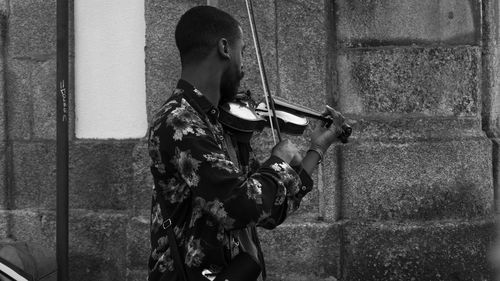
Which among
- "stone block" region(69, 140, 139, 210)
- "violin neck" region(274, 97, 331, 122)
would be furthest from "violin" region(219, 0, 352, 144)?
"stone block" region(69, 140, 139, 210)

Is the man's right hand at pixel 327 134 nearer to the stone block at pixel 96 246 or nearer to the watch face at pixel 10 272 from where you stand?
the watch face at pixel 10 272

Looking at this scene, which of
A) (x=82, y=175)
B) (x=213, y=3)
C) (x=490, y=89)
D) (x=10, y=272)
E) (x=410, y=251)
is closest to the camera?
(x=10, y=272)

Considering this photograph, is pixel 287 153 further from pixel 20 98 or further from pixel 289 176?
pixel 20 98

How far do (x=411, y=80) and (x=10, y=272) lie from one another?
2501 millimetres

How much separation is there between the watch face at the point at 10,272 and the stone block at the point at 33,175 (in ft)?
4.80

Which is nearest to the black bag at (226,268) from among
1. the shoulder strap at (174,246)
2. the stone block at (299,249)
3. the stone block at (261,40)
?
the shoulder strap at (174,246)

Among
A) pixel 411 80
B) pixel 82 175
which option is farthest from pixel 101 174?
pixel 411 80

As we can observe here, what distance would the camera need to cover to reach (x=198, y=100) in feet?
7.70

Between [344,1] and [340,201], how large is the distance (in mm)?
1196

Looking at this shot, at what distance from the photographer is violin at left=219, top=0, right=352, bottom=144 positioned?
97.5 inches

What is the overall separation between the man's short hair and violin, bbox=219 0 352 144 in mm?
104

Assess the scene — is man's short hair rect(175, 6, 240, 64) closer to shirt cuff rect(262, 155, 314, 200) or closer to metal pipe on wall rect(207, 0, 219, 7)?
shirt cuff rect(262, 155, 314, 200)

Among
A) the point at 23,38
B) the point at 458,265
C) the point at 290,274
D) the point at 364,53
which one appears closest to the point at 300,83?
the point at 364,53

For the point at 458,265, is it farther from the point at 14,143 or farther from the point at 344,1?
the point at 14,143
